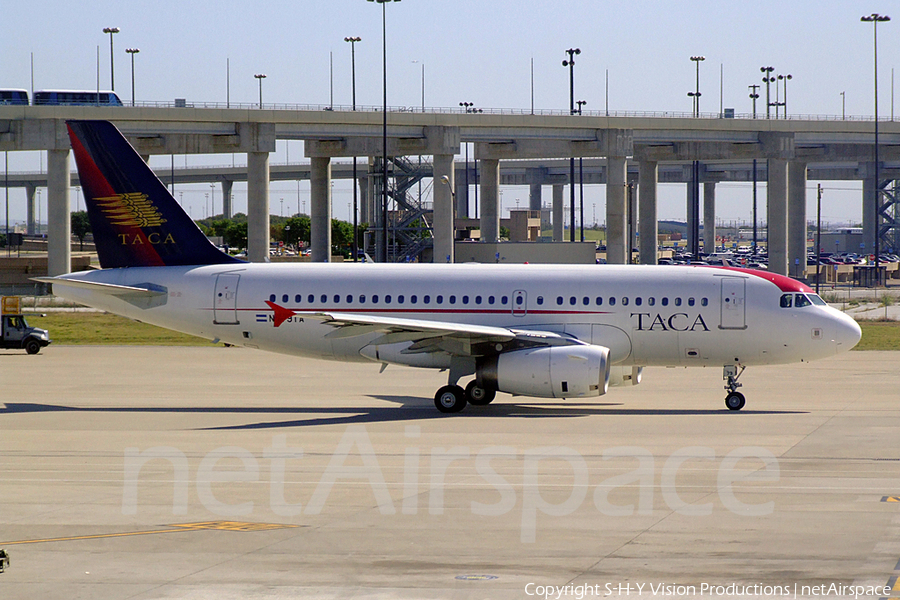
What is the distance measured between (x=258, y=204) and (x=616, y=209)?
100 ft

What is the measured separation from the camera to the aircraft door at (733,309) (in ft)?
98.0

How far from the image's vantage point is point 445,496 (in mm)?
17531

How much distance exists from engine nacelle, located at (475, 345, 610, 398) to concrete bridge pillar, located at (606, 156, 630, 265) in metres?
64.0

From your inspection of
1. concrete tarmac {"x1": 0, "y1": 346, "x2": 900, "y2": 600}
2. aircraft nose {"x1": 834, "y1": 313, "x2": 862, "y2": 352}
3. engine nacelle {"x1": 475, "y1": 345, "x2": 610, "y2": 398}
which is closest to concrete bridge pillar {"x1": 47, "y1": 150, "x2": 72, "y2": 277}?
concrete tarmac {"x1": 0, "y1": 346, "x2": 900, "y2": 600}

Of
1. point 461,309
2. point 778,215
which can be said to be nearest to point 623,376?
point 461,309

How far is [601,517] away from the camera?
15.9 metres

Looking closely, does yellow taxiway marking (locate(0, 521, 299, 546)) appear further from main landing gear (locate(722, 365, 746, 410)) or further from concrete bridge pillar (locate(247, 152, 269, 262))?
concrete bridge pillar (locate(247, 152, 269, 262))

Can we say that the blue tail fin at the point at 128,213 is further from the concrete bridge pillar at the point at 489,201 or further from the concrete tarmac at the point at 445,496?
the concrete bridge pillar at the point at 489,201

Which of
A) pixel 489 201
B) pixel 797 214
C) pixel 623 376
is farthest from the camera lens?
pixel 797 214

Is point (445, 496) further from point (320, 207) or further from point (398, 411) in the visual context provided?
point (320, 207)

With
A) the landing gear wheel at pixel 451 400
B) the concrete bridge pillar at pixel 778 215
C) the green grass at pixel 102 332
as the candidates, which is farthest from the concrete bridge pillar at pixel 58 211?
the concrete bridge pillar at pixel 778 215

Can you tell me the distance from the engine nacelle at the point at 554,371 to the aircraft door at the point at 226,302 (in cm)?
809

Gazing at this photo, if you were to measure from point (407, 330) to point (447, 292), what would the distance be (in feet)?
8.55

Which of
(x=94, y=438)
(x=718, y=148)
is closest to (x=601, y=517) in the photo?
(x=94, y=438)
